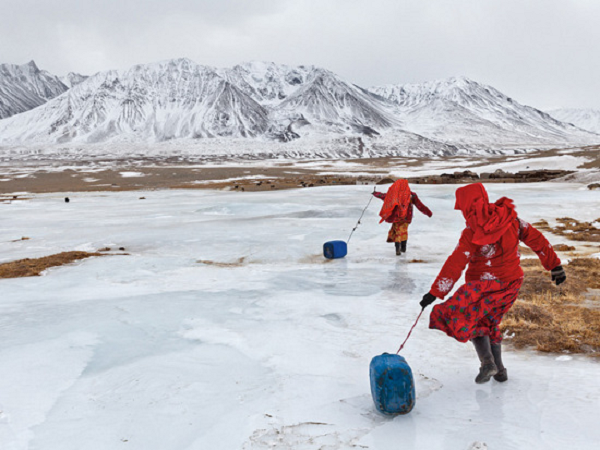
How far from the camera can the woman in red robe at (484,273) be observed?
4457 millimetres

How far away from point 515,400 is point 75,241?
14685 mm

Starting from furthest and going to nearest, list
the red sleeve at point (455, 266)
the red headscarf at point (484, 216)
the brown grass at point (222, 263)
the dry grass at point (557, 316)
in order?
1. the brown grass at point (222, 263)
2. the dry grass at point (557, 316)
3. the red sleeve at point (455, 266)
4. the red headscarf at point (484, 216)

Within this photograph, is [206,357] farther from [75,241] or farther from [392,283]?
[75,241]

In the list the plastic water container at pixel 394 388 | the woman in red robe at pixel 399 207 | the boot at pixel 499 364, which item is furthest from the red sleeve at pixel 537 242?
the woman in red robe at pixel 399 207

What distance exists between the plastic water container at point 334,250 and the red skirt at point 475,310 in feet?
22.7

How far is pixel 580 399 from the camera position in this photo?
4.30 metres

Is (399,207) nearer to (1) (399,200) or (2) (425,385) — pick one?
A: (1) (399,200)

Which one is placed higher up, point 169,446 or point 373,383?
point 373,383

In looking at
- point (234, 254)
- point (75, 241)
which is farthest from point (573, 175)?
point (75, 241)

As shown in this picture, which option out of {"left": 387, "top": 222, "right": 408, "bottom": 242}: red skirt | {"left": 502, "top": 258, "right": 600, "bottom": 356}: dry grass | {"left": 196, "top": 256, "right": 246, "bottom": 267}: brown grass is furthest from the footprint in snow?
{"left": 196, "top": 256, "right": 246, "bottom": 267}: brown grass

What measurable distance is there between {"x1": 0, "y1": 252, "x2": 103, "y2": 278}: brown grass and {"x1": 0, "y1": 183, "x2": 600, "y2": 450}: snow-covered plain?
467 millimetres

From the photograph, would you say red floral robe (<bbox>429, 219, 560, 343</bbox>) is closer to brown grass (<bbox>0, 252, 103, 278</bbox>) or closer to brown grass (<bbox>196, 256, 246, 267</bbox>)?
brown grass (<bbox>196, 256, 246, 267</bbox>)

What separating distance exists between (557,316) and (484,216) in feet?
10.8

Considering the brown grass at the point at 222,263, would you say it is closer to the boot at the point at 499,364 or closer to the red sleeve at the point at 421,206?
the red sleeve at the point at 421,206
